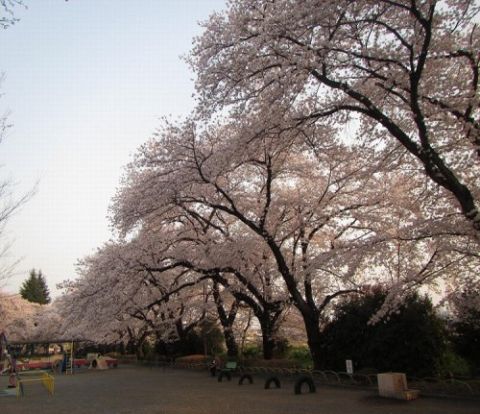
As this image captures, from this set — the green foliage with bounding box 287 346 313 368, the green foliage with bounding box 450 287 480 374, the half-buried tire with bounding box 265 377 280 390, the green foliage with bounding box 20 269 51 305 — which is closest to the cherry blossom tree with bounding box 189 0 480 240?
the green foliage with bounding box 450 287 480 374

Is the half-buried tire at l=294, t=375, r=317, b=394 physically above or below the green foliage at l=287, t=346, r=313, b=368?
below

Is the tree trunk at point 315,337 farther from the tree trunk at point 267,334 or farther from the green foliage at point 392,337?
the tree trunk at point 267,334

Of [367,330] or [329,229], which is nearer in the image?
[367,330]

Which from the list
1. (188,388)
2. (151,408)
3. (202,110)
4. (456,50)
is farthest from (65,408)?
(456,50)

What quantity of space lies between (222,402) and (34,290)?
78605 mm

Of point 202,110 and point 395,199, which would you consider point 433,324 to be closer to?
point 395,199

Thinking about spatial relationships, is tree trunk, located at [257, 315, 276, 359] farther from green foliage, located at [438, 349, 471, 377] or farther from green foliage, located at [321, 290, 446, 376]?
green foliage, located at [438, 349, 471, 377]

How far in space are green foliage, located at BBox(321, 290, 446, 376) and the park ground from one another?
5.42 feet

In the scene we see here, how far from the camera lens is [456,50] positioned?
30.1ft

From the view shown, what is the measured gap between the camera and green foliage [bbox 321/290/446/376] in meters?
12.5

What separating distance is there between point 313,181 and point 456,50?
31.6ft

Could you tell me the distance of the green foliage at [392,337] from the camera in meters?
12.5

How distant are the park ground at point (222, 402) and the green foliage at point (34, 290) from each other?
6939cm

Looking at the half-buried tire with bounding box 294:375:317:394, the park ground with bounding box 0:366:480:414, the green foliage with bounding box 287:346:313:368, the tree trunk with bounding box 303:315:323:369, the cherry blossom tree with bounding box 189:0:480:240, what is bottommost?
the park ground with bounding box 0:366:480:414
